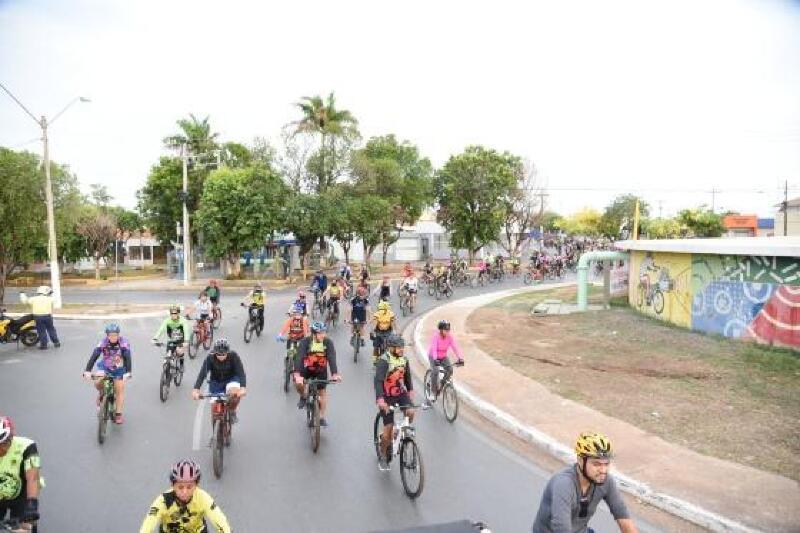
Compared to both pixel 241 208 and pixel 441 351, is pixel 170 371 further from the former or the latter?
pixel 241 208

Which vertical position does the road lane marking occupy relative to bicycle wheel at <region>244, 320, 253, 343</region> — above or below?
below

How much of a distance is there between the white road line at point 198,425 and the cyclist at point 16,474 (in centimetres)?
355

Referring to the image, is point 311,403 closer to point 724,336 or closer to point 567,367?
point 567,367

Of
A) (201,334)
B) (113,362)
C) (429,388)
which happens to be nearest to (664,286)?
(429,388)

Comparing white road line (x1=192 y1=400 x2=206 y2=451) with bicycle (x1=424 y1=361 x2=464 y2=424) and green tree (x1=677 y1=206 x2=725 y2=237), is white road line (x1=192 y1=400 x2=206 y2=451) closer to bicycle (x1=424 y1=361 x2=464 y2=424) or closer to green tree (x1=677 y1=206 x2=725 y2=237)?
bicycle (x1=424 y1=361 x2=464 y2=424)

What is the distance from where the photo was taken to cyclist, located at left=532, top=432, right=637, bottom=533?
4.05 metres

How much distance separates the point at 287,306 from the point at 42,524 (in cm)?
2003

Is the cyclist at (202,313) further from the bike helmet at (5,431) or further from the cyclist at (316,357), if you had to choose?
the bike helmet at (5,431)

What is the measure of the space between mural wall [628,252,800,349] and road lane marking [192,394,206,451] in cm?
1393

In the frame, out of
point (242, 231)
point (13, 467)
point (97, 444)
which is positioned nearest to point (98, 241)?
point (242, 231)

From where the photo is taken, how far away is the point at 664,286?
794 inches

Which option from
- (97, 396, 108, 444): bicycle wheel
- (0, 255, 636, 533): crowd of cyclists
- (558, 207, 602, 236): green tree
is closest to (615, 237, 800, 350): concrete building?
(0, 255, 636, 533): crowd of cyclists

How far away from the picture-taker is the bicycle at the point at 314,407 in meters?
8.22

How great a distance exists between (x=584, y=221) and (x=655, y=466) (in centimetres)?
9309
